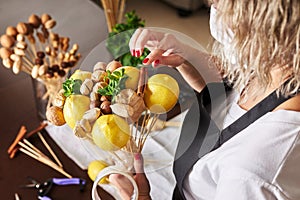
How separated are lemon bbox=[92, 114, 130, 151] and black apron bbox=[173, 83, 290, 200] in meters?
0.16

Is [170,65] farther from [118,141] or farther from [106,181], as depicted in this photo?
[106,181]

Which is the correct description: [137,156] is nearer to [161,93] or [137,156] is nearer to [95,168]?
[161,93]

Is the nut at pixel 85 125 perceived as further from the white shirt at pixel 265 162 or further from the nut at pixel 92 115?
the white shirt at pixel 265 162

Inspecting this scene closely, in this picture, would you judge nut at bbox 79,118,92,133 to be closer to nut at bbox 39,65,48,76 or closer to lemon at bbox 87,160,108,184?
lemon at bbox 87,160,108,184

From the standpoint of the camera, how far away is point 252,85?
819mm

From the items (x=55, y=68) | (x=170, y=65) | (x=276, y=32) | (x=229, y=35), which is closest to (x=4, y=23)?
(x=55, y=68)

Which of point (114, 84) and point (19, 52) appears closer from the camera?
point (114, 84)

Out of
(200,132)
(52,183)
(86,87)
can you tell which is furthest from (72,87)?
(52,183)

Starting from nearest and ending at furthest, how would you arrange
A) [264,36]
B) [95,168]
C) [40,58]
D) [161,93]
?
[264,36] → [161,93] → [95,168] → [40,58]

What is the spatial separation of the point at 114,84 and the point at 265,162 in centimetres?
24

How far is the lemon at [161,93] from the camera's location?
76 centimetres

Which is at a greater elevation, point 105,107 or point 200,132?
point 105,107

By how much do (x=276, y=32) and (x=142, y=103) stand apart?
0.73 ft

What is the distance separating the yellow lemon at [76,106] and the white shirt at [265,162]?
0.22 m
